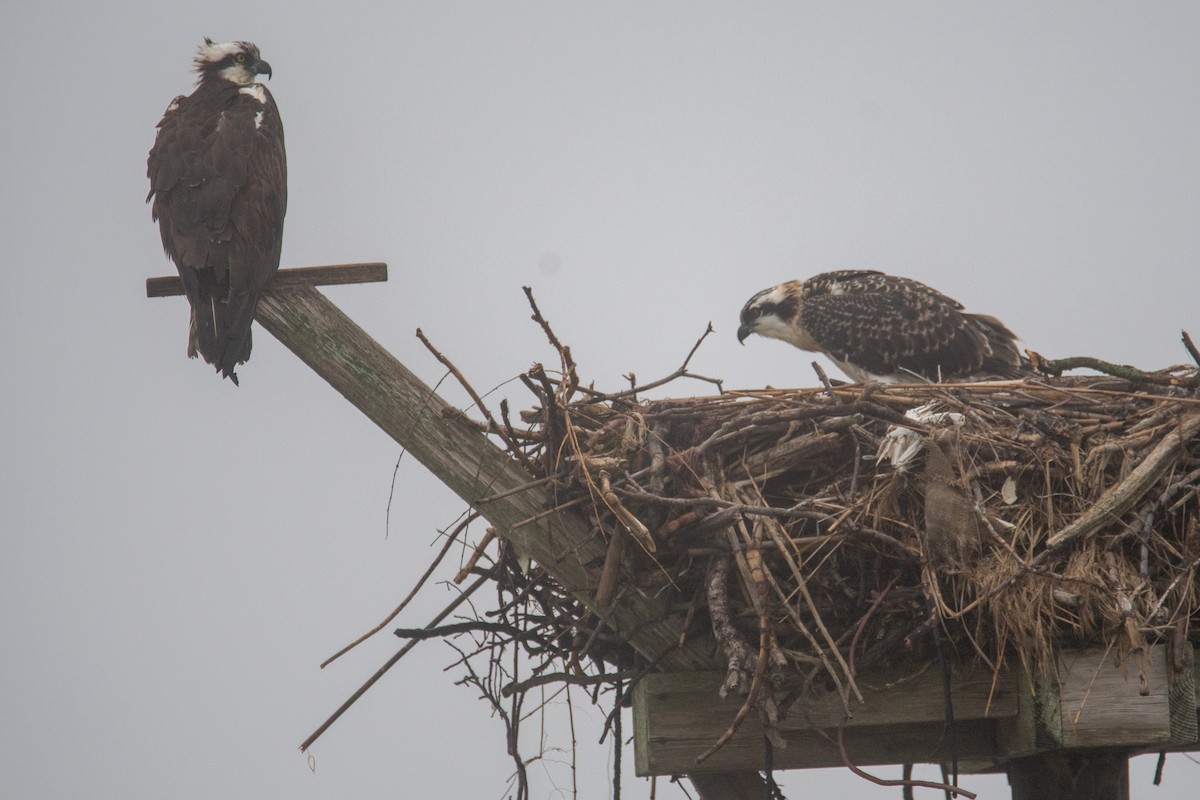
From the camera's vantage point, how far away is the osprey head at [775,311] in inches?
301

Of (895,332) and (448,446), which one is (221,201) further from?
(895,332)

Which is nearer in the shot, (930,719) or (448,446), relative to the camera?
(448,446)

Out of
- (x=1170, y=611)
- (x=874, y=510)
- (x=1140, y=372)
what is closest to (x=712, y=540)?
(x=874, y=510)

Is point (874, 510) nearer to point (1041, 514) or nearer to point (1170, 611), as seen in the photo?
point (1041, 514)

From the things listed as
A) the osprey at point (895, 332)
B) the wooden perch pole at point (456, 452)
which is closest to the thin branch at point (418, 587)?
the wooden perch pole at point (456, 452)

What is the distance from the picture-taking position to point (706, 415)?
4688mm

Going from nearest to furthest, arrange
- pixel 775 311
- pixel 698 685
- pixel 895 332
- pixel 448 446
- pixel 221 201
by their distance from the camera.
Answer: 1. pixel 448 446
2. pixel 698 685
3. pixel 221 201
4. pixel 895 332
5. pixel 775 311

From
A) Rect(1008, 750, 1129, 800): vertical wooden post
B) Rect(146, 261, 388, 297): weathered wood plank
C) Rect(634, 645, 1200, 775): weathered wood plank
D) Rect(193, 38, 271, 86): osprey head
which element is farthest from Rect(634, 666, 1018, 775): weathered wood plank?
Rect(193, 38, 271, 86): osprey head

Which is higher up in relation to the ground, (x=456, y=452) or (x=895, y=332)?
(x=895, y=332)

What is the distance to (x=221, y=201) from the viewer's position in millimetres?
5383

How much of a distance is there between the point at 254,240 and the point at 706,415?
1.91 meters

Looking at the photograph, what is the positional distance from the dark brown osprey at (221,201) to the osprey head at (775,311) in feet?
10.2

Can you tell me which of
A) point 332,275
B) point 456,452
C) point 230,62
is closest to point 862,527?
point 456,452

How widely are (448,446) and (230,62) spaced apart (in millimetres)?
4129
